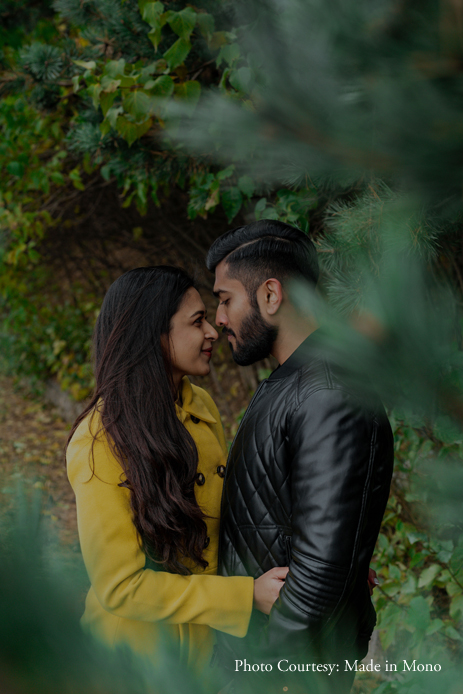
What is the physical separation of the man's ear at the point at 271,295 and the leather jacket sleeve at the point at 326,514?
0.39m

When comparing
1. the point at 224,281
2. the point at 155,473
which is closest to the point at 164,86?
the point at 224,281

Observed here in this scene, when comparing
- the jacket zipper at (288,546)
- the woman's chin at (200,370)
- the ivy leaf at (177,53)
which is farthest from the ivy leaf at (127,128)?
the jacket zipper at (288,546)

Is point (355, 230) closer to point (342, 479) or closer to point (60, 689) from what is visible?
point (60, 689)

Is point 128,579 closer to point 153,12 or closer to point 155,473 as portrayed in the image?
point 155,473

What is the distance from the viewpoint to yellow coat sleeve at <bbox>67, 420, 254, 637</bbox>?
53.4 inches

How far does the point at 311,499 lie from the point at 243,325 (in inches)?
24.7

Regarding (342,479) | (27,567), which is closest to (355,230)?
(27,567)

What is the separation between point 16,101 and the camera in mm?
4250

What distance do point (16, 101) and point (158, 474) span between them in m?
3.98

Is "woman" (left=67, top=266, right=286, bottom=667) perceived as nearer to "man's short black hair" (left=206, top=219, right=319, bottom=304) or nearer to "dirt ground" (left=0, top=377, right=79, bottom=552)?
"man's short black hair" (left=206, top=219, right=319, bottom=304)

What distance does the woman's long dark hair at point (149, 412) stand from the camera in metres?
1.52

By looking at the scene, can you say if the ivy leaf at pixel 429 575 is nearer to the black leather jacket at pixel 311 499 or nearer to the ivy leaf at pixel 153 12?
the black leather jacket at pixel 311 499

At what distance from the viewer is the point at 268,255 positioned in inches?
65.0

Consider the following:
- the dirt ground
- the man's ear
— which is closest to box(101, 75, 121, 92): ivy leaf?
the man's ear
